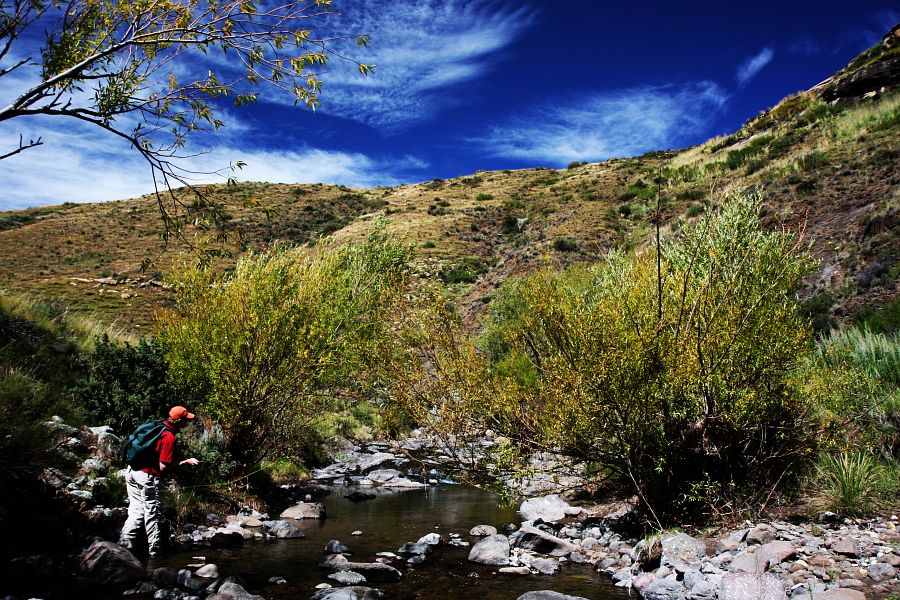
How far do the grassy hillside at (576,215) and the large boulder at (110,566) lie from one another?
14.1 feet

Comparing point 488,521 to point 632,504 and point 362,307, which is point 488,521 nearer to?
point 632,504

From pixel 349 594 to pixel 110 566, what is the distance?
341cm

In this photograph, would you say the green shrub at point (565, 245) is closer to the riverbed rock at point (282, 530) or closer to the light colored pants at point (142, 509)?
the riverbed rock at point (282, 530)

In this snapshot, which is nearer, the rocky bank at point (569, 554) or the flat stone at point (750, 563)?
the rocky bank at point (569, 554)

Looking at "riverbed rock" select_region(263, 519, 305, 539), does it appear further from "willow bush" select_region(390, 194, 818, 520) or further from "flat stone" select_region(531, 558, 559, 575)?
"flat stone" select_region(531, 558, 559, 575)

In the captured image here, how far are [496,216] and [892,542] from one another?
67076mm

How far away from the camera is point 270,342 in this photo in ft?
40.7

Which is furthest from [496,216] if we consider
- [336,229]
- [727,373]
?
[727,373]

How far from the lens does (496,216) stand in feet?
240

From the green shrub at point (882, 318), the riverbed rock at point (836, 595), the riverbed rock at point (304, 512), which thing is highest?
the green shrub at point (882, 318)

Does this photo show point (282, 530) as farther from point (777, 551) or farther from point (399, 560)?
point (777, 551)

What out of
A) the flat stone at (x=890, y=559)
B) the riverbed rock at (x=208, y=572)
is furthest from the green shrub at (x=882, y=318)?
the riverbed rock at (x=208, y=572)

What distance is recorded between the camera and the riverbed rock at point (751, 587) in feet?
21.2

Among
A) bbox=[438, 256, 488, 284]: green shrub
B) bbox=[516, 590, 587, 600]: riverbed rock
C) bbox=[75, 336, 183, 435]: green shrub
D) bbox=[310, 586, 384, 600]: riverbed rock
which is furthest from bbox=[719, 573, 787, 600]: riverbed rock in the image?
bbox=[438, 256, 488, 284]: green shrub
